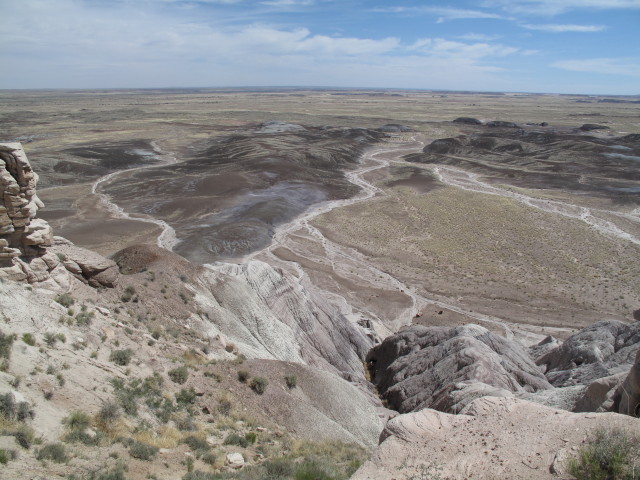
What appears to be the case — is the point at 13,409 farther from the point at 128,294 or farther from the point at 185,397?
the point at 128,294

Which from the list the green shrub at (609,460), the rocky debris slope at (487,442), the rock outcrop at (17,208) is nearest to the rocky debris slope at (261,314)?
the rock outcrop at (17,208)

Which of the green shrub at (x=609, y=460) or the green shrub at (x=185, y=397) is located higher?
the green shrub at (x=609, y=460)

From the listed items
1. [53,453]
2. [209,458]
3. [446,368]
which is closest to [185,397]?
[209,458]

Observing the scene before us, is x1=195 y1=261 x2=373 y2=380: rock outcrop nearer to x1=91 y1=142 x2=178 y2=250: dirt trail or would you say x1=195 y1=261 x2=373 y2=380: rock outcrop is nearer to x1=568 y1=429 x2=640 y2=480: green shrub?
x1=568 y1=429 x2=640 y2=480: green shrub

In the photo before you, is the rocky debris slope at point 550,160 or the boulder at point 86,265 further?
the rocky debris slope at point 550,160

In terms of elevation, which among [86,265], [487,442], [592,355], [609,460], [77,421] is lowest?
[592,355]

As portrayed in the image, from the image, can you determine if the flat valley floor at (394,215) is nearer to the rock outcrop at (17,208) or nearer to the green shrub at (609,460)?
the rock outcrop at (17,208)

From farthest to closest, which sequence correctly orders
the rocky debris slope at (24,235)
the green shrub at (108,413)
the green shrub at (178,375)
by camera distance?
the rocky debris slope at (24,235), the green shrub at (178,375), the green shrub at (108,413)
